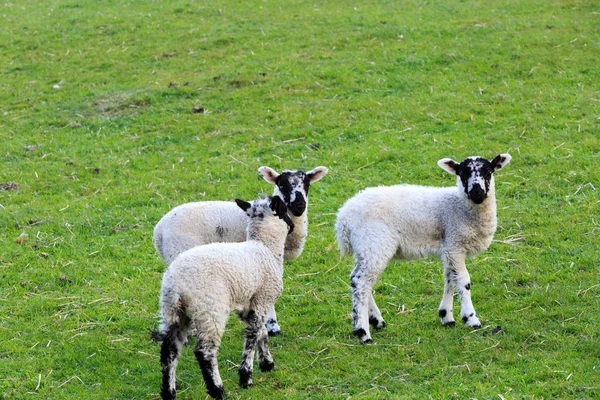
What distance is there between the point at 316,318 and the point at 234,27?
48.8ft

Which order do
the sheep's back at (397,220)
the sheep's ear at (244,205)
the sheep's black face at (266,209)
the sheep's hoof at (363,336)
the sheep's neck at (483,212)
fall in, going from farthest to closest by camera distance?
the sheep's neck at (483,212) → the sheep's back at (397,220) → the sheep's hoof at (363,336) → the sheep's black face at (266,209) → the sheep's ear at (244,205)

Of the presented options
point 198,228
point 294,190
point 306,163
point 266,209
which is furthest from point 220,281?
point 306,163

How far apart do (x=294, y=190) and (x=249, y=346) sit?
218 cm

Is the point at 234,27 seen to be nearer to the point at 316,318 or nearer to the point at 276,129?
the point at 276,129

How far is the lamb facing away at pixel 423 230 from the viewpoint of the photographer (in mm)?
9383

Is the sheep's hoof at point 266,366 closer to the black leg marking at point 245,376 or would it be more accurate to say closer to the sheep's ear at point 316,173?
the black leg marking at point 245,376

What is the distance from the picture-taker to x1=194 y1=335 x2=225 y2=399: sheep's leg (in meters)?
7.61

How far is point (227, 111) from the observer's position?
18.2 metres

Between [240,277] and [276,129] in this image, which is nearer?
[240,277]

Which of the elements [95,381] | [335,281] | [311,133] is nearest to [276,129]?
[311,133]

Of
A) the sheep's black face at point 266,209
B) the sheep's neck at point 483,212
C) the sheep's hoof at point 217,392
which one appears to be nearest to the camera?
the sheep's hoof at point 217,392

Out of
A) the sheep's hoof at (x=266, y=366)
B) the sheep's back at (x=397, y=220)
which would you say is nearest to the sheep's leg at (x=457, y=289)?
the sheep's back at (x=397, y=220)

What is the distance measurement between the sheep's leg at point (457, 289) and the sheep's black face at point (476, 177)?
731mm

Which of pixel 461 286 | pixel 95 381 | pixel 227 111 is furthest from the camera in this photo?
pixel 227 111
